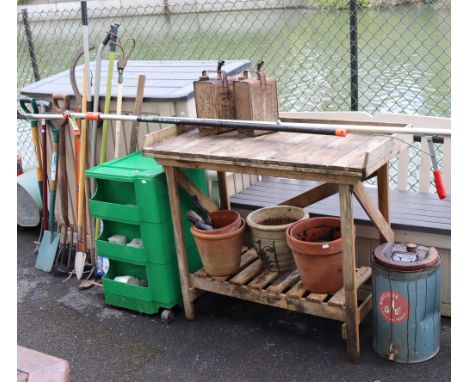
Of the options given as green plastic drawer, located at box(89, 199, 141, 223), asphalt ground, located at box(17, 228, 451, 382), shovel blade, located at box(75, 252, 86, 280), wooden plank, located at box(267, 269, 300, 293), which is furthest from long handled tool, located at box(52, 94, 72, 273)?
wooden plank, located at box(267, 269, 300, 293)

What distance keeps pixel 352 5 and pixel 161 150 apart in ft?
5.76

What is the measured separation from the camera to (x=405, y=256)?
2.92 meters

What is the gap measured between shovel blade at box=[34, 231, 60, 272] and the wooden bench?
1.41 metres

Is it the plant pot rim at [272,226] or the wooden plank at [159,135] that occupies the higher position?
the wooden plank at [159,135]

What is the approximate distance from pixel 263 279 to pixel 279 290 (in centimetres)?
17

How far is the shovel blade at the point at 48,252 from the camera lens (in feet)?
14.6

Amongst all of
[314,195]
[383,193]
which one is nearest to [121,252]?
[314,195]

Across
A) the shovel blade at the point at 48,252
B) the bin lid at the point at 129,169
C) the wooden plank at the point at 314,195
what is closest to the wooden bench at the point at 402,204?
the wooden plank at the point at 314,195

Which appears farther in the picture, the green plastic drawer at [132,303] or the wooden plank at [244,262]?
the green plastic drawer at [132,303]

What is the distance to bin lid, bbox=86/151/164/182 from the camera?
3.42m

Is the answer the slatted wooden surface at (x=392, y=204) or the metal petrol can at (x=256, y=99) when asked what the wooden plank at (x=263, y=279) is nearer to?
the slatted wooden surface at (x=392, y=204)

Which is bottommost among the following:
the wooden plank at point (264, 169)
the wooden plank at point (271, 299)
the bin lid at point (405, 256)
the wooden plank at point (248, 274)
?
the wooden plank at point (271, 299)

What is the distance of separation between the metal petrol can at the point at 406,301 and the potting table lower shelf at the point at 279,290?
0.52ft

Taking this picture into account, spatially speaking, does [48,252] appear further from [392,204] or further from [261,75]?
[392,204]
